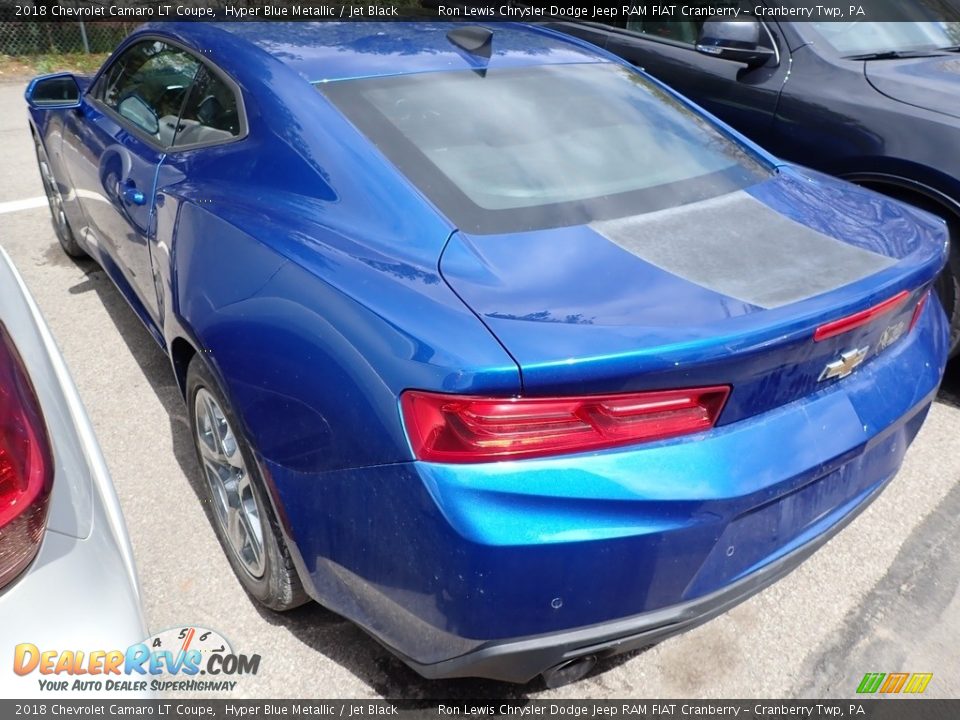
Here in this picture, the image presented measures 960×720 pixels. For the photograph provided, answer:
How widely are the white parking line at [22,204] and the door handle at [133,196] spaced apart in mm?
3340

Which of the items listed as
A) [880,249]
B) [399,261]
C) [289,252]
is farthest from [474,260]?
[880,249]

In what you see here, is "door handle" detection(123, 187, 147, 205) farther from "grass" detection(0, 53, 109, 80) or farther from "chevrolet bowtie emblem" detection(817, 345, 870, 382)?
"grass" detection(0, 53, 109, 80)

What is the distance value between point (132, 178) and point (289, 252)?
4.17 ft

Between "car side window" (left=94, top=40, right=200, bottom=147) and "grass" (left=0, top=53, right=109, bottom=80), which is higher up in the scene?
"car side window" (left=94, top=40, right=200, bottom=147)

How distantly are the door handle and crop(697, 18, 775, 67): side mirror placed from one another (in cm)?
279

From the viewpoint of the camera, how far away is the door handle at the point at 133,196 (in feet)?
8.80

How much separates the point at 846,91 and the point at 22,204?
540cm

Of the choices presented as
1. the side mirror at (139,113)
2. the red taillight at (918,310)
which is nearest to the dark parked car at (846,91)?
the red taillight at (918,310)

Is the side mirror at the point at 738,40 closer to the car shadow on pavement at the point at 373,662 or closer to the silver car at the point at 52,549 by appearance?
the car shadow on pavement at the point at 373,662

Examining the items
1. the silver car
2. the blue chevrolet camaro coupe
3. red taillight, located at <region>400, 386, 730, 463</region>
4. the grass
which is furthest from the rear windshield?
the grass

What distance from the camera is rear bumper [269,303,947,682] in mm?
1464

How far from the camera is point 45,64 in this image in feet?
37.7

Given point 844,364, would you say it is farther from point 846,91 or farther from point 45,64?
point 45,64

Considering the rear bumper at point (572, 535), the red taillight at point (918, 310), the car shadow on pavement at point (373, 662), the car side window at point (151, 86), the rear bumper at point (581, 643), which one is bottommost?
the car shadow on pavement at point (373, 662)
